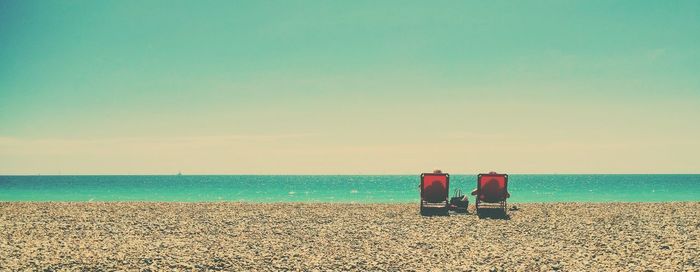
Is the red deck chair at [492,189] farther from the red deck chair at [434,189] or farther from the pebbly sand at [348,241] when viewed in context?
the red deck chair at [434,189]

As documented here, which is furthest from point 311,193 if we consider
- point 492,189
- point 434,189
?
point 492,189

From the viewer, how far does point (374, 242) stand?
14867 millimetres

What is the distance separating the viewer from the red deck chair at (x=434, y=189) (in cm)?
2317

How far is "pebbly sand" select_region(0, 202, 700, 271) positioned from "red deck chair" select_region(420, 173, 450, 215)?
40.3 inches

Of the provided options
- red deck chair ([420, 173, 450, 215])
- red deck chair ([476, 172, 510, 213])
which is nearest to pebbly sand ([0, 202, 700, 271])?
red deck chair ([420, 173, 450, 215])

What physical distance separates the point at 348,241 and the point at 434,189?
9165mm

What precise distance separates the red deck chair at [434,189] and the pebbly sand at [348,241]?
102 centimetres

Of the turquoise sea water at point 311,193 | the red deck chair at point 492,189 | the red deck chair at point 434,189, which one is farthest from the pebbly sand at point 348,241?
the turquoise sea water at point 311,193

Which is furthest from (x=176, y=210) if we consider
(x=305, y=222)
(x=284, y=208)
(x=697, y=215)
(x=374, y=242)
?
(x=697, y=215)

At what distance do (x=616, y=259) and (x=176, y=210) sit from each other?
1919cm

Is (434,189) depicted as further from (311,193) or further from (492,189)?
(311,193)

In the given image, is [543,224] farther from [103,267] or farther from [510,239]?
[103,267]

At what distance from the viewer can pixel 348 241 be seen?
15.1 m

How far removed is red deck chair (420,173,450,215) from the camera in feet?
76.0
